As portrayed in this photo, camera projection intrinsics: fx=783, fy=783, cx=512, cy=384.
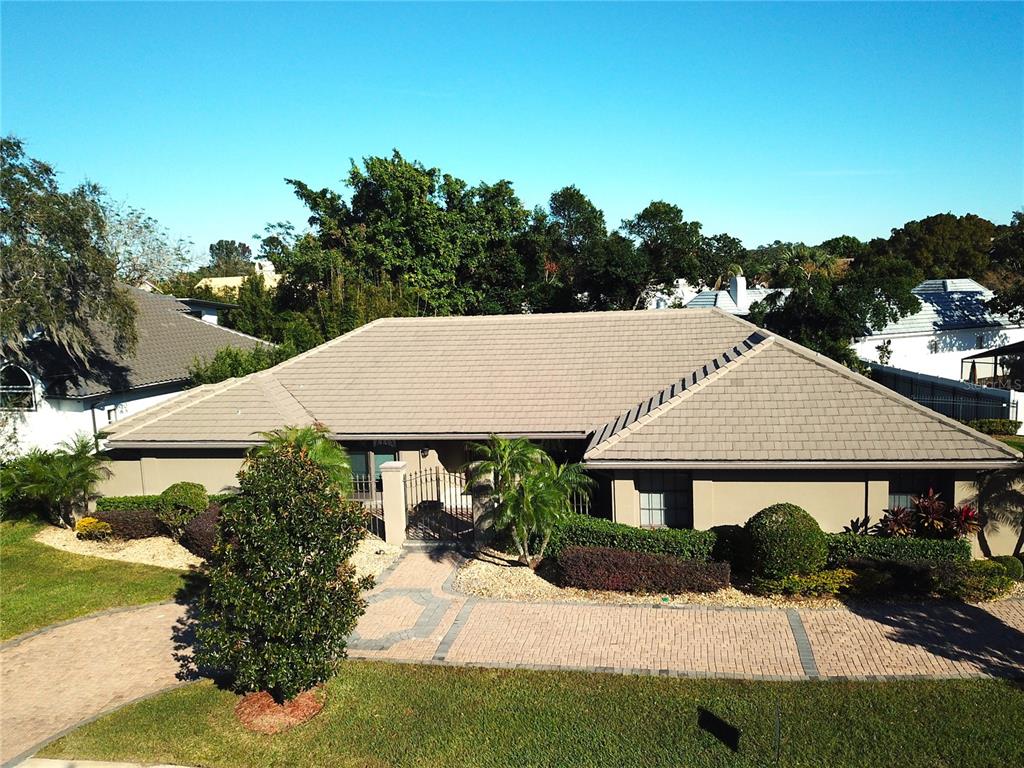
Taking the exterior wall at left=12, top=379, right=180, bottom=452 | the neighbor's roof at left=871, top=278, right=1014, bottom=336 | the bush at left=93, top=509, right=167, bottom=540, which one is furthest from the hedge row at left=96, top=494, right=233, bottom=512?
the neighbor's roof at left=871, top=278, right=1014, bottom=336

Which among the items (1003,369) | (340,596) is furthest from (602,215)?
(340,596)

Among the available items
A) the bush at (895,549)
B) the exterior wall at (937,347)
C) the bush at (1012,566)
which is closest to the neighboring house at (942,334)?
the exterior wall at (937,347)

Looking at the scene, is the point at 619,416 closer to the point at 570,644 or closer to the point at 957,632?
the point at 570,644

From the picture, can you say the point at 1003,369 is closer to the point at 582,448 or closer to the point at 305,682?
the point at 582,448

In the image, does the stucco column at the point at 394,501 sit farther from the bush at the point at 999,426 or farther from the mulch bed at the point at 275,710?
the bush at the point at 999,426

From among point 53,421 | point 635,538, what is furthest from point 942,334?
point 53,421
